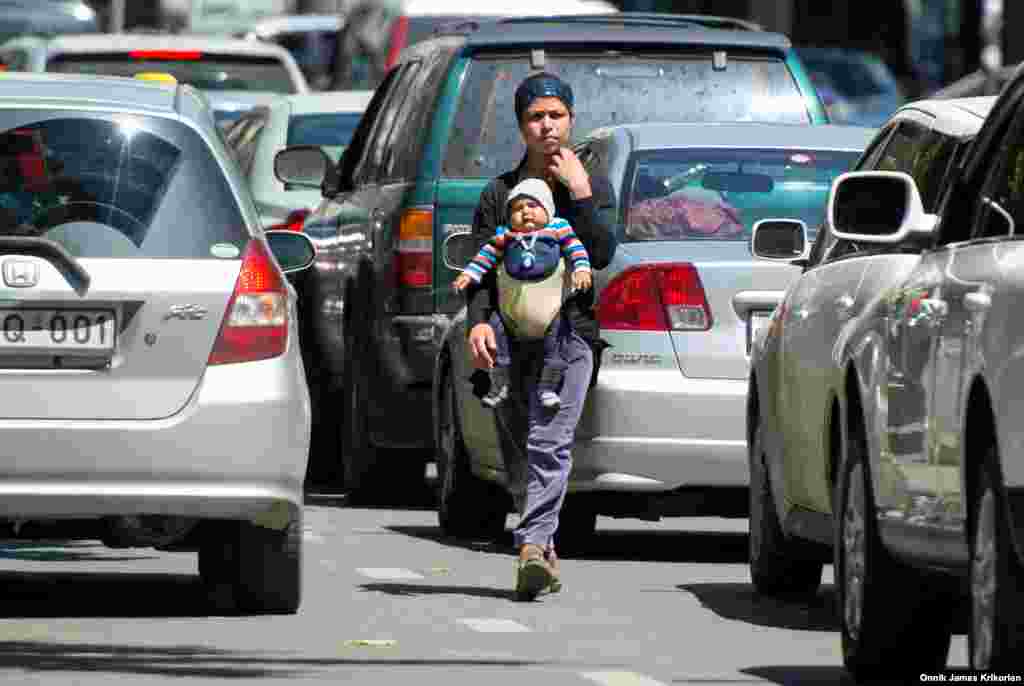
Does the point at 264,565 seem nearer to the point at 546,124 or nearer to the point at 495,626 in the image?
the point at 495,626

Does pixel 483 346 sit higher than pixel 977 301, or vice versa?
pixel 977 301

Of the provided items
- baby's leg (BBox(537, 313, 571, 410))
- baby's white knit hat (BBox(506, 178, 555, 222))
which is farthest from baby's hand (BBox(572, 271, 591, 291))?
baby's white knit hat (BBox(506, 178, 555, 222))

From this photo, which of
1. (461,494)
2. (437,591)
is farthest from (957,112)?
(461,494)

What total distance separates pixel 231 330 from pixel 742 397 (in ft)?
9.08

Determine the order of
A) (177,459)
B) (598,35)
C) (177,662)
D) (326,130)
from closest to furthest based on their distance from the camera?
(177,662) < (177,459) < (598,35) < (326,130)

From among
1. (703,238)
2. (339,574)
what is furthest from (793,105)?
(339,574)

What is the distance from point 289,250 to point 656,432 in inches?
70.4

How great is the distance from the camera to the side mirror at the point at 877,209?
842cm

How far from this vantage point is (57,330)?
32.6ft

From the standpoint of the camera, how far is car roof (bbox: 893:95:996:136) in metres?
10.1

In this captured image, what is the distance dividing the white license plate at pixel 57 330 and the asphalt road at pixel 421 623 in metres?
0.83

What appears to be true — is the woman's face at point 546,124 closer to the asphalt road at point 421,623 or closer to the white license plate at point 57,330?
the asphalt road at point 421,623

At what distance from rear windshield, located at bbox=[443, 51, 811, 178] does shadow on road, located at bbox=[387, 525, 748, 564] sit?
191cm

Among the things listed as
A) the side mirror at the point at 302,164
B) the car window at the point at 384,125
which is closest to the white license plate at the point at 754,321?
the car window at the point at 384,125
